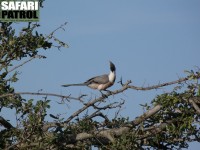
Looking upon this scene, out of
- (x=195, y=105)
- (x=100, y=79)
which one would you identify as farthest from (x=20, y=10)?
(x=195, y=105)

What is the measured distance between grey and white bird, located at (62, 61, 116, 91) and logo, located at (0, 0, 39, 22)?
2006 mm

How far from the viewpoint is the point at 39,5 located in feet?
49.0

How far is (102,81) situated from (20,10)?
2.76m

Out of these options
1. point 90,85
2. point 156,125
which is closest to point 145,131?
point 156,125

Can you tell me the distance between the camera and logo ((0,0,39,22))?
1461 cm

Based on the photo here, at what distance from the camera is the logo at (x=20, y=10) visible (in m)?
14.6

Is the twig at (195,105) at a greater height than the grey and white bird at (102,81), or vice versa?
the grey and white bird at (102,81)

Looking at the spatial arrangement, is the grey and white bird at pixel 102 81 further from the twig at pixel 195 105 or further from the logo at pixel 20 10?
the twig at pixel 195 105

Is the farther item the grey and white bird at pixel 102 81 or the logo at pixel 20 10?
the grey and white bird at pixel 102 81

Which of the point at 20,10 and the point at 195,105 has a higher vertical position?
the point at 20,10

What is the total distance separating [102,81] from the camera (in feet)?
53.1

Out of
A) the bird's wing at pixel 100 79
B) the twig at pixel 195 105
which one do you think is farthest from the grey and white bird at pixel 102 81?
the twig at pixel 195 105

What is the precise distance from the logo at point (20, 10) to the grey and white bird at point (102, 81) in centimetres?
201

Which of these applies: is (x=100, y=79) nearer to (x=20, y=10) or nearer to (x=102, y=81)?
(x=102, y=81)
